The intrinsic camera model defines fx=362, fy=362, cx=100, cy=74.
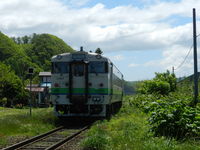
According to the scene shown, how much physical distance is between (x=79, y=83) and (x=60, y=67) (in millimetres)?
1223

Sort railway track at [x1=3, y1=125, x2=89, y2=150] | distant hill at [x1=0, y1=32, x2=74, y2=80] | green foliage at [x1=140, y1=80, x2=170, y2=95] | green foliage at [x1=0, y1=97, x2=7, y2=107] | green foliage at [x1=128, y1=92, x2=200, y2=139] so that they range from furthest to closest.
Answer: distant hill at [x1=0, y1=32, x2=74, y2=80] → green foliage at [x1=0, y1=97, x2=7, y2=107] → green foliage at [x1=140, y1=80, x2=170, y2=95] → railway track at [x1=3, y1=125, x2=89, y2=150] → green foliage at [x1=128, y1=92, x2=200, y2=139]

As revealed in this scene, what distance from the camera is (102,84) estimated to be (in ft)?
56.5

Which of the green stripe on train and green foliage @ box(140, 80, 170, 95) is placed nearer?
the green stripe on train

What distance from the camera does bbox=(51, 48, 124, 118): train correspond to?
56.5ft

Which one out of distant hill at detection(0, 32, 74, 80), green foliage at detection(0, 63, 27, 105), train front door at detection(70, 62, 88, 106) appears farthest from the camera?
distant hill at detection(0, 32, 74, 80)

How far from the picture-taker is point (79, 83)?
17344 millimetres

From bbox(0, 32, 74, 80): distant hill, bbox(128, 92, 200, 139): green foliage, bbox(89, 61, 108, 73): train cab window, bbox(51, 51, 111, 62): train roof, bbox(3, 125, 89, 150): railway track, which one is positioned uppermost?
bbox(0, 32, 74, 80): distant hill

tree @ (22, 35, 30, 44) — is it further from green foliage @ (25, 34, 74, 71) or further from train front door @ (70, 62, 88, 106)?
train front door @ (70, 62, 88, 106)

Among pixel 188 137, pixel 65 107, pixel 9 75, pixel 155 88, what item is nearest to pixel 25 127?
pixel 65 107

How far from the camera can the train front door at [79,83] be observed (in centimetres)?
1716

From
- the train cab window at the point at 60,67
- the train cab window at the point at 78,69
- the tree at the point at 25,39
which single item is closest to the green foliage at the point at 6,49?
the tree at the point at 25,39

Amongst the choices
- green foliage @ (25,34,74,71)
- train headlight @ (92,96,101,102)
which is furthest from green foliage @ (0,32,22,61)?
train headlight @ (92,96,101,102)

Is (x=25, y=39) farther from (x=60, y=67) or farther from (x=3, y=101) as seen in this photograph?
(x=60, y=67)

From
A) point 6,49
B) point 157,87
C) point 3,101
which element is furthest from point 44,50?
point 157,87
